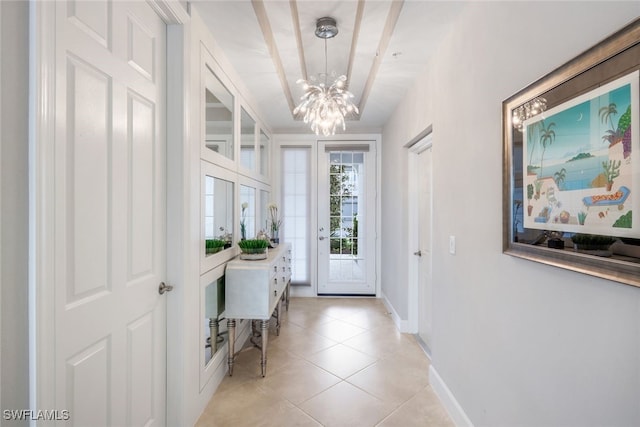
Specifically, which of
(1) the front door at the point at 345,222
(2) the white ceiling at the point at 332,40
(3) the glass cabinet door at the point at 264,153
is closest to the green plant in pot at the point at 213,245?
(2) the white ceiling at the point at 332,40

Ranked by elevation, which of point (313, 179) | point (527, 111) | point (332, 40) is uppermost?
point (332, 40)

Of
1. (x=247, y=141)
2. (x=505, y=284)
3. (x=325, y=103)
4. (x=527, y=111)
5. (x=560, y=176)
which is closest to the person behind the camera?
(x=560, y=176)

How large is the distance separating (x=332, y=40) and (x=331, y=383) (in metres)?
2.71

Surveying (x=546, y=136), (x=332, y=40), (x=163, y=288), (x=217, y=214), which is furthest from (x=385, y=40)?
(x=163, y=288)

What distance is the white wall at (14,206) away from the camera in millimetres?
934

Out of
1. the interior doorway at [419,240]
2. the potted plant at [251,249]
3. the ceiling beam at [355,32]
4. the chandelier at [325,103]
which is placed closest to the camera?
the ceiling beam at [355,32]

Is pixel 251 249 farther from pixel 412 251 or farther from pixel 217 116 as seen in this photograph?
pixel 412 251

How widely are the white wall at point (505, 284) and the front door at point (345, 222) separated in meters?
2.22

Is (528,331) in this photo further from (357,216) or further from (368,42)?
(357,216)

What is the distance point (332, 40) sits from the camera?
2.54 metres

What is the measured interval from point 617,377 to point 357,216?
409cm

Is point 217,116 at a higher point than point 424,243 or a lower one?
higher

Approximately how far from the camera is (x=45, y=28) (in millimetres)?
1034

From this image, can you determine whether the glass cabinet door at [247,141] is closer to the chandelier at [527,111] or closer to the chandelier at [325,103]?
the chandelier at [325,103]
